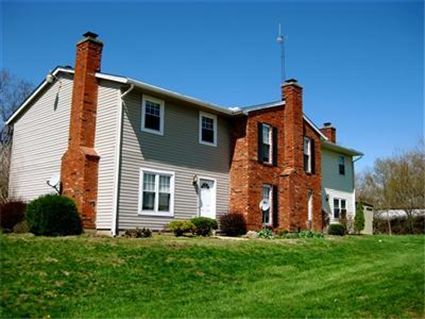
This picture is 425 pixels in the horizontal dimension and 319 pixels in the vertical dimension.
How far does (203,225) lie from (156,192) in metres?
2.24

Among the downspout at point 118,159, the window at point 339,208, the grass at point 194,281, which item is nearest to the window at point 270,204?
the grass at point 194,281

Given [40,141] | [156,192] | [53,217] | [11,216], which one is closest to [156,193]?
[156,192]

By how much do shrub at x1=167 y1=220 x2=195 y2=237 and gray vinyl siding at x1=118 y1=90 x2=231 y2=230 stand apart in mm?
568

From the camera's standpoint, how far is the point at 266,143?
72.8 feet

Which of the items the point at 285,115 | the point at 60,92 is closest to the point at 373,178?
the point at 285,115

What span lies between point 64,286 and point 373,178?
41849mm

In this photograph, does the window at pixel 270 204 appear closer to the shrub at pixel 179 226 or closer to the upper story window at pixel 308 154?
the upper story window at pixel 308 154

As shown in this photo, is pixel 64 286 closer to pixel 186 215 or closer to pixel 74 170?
pixel 74 170

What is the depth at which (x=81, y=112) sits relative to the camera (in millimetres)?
17516

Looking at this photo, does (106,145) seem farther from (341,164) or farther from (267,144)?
(341,164)

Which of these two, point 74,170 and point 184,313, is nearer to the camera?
point 184,313

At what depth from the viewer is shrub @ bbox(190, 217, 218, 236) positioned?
714 inches

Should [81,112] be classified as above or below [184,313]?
above

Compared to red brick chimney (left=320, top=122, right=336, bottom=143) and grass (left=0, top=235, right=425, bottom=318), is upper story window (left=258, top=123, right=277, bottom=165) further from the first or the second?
red brick chimney (left=320, top=122, right=336, bottom=143)
